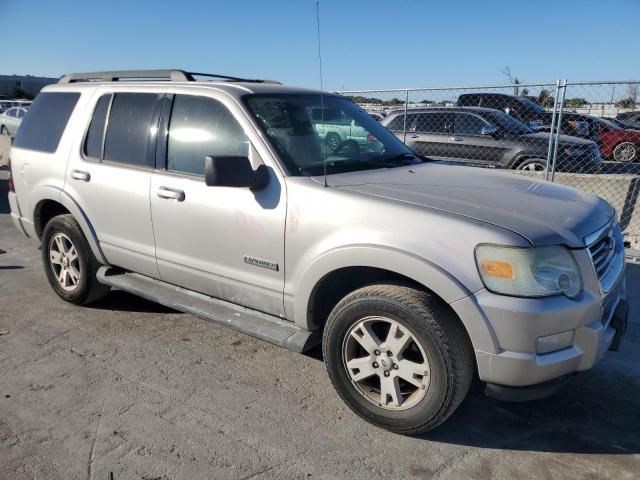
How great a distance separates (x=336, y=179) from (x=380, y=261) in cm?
71

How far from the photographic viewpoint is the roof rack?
13.6 feet

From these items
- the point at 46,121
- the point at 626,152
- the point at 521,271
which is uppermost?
the point at 46,121

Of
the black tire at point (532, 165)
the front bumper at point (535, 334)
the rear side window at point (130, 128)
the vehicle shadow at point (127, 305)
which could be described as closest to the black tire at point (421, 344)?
the front bumper at point (535, 334)

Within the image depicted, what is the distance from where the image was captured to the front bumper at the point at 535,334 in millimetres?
2525

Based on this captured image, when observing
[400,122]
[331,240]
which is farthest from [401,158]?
[400,122]

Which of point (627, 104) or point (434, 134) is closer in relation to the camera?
point (434, 134)

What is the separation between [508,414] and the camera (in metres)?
3.25

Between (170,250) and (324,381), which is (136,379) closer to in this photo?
(170,250)

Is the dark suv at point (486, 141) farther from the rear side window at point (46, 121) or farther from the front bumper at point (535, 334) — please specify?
the front bumper at point (535, 334)

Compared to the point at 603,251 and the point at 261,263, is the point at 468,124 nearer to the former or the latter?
the point at 603,251

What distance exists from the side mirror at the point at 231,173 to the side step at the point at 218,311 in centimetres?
88

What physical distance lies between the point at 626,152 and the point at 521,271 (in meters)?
15.1

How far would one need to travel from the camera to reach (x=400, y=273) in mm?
2783

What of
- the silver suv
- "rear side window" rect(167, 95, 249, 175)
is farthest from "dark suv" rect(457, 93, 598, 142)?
"rear side window" rect(167, 95, 249, 175)
